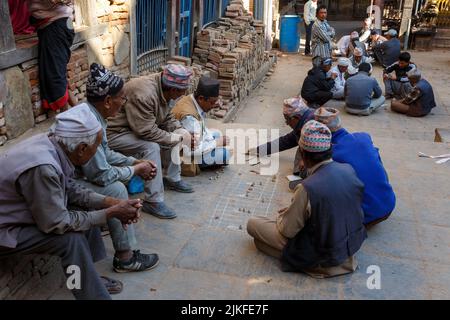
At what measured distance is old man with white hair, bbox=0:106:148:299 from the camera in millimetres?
2854

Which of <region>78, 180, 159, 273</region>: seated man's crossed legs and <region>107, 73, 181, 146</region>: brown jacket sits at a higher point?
<region>107, 73, 181, 146</region>: brown jacket

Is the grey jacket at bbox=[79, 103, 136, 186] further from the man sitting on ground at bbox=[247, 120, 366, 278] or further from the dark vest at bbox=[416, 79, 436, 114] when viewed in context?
the dark vest at bbox=[416, 79, 436, 114]

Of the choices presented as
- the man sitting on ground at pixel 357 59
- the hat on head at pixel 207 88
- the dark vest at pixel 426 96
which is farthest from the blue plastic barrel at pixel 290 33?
the hat on head at pixel 207 88

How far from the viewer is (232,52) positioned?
31.9 ft

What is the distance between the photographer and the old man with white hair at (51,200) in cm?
285

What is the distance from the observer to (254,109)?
10.8m

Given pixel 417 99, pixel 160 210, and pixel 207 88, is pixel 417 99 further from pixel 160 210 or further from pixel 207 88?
pixel 160 210

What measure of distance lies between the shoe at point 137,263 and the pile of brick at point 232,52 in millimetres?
4991

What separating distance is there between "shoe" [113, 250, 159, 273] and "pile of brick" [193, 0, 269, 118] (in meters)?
4.99

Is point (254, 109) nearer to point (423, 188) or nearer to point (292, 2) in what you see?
point (423, 188)

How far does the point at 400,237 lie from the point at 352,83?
5.90m

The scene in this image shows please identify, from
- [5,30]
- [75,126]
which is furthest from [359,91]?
[75,126]

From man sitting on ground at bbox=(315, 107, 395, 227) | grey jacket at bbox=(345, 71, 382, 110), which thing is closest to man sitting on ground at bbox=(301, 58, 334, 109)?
grey jacket at bbox=(345, 71, 382, 110)

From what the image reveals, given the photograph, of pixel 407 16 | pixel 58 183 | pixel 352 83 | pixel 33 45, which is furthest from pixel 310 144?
pixel 407 16
